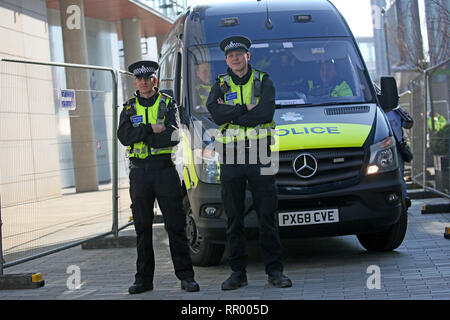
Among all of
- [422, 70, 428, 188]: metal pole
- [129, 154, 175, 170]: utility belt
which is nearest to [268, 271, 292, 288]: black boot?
[129, 154, 175, 170]: utility belt

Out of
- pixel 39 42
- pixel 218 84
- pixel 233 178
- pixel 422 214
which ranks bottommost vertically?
pixel 422 214

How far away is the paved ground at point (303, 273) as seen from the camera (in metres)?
6.17

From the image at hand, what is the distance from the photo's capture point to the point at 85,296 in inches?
268

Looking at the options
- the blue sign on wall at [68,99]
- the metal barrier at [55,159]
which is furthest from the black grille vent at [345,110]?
the blue sign on wall at [68,99]

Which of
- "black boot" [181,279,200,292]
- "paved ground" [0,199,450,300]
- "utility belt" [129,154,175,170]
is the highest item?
"utility belt" [129,154,175,170]

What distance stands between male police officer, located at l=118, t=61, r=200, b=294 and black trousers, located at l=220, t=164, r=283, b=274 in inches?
16.5

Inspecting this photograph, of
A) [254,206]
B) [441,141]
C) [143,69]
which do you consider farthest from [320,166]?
[441,141]

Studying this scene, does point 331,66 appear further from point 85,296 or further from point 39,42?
point 39,42

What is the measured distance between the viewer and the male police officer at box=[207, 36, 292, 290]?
6531mm

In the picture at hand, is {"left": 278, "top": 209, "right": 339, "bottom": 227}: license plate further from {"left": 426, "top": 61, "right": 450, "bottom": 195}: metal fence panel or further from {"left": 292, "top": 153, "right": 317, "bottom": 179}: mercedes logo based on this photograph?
{"left": 426, "top": 61, "right": 450, "bottom": 195}: metal fence panel

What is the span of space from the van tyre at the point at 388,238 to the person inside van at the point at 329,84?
129 centimetres

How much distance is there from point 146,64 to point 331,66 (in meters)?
2.32

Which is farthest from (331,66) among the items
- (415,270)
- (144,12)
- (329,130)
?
(144,12)
